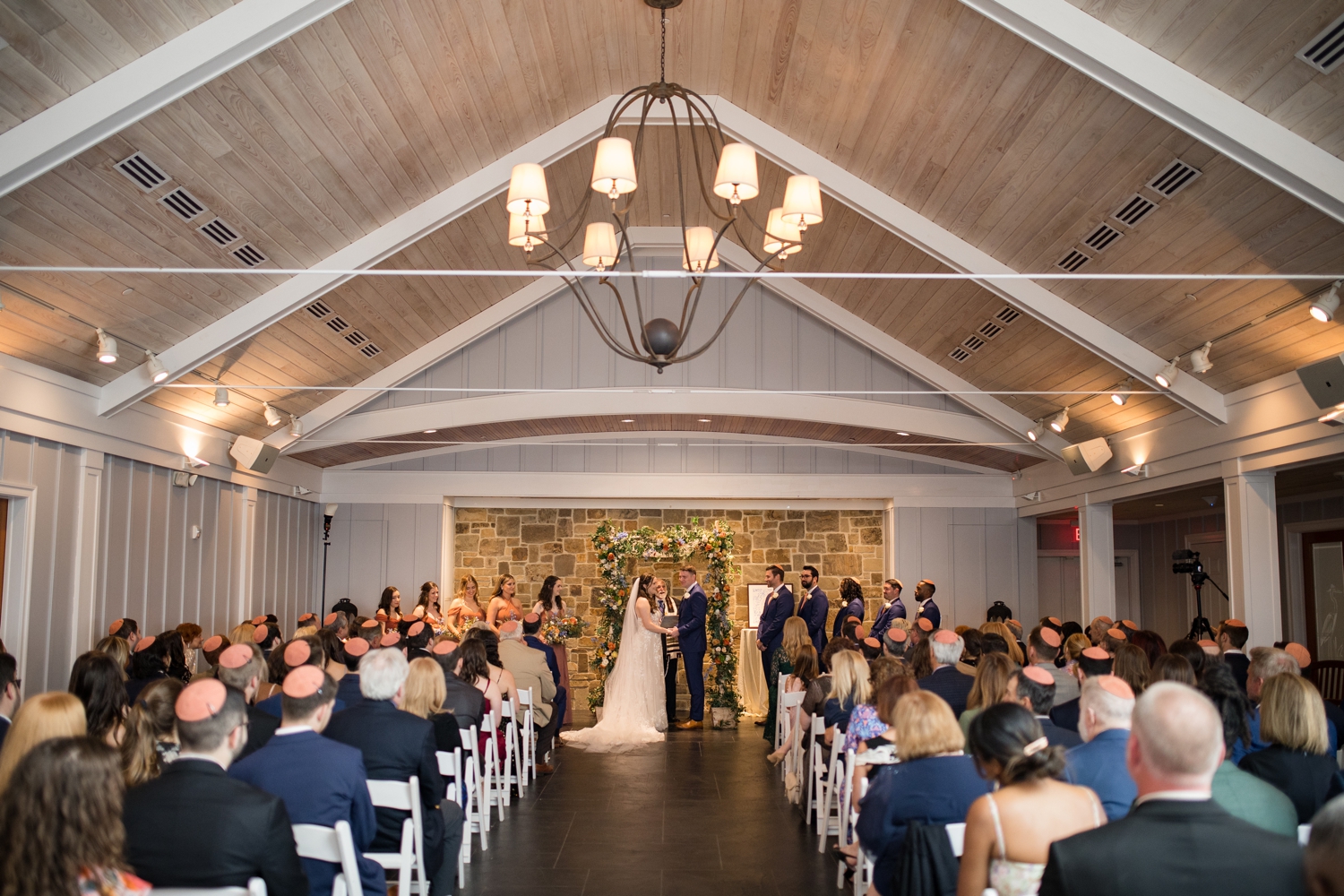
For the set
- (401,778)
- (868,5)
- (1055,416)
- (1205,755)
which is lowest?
(401,778)

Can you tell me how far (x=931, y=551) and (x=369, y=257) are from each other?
776cm

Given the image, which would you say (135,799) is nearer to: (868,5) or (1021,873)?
(1021,873)

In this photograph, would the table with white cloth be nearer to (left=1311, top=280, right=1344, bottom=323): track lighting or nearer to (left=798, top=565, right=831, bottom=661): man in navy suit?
(left=798, top=565, right=831, bottom=661): man in navy suit

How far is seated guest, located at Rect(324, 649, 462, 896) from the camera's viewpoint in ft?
13.4

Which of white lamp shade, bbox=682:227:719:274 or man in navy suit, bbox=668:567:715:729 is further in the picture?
man in navy suit, bbox=668:567:715:729

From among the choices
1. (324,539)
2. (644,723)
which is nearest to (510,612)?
(644,723)

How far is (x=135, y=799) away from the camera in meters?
2.70

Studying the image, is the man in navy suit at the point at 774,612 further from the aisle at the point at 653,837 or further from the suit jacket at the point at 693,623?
the aisle at the point at 653,837

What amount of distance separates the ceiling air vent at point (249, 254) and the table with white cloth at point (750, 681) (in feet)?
22.7

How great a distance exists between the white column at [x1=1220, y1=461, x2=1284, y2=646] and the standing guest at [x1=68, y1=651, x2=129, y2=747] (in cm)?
730

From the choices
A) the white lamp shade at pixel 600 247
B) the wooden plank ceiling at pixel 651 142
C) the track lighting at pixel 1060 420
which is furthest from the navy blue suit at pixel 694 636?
the white lamp shade at pixel 600 247

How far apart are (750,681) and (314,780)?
345 inches

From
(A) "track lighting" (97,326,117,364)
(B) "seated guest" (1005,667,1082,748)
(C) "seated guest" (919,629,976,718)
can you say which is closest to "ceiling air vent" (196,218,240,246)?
(A) "track lighting" (97,326,117,364)

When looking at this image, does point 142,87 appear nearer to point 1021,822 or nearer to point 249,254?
point 249,254
